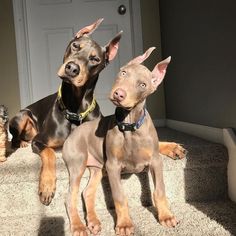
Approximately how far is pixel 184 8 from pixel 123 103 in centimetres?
182

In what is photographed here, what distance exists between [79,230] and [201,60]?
65.5 inches

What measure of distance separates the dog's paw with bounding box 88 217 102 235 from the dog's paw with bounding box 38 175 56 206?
0.30 metres

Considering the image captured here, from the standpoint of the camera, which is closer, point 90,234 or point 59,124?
point 90,234

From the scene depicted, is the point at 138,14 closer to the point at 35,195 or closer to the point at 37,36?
the point at 37,36

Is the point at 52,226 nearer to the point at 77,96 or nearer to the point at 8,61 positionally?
the point at 77,96

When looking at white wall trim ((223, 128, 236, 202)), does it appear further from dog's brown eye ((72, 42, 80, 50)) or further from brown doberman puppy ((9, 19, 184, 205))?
dog's brown eye ((72, 42, 80, 50))

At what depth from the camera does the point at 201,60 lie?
271cm

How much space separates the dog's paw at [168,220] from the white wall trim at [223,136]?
462 mm

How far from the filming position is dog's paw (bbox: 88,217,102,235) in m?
1.71

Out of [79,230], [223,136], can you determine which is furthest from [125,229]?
[223,136]

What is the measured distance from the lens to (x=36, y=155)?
2.47 m

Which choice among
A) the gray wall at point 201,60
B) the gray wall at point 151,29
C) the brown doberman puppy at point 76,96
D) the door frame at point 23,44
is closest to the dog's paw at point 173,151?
the brown doberman puppy at point 76,96

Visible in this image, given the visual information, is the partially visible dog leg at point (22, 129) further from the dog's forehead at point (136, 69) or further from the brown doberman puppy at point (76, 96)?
the dog's forehead at point (136, 69)

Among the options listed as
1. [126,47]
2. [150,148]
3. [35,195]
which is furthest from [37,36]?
[150,148]
